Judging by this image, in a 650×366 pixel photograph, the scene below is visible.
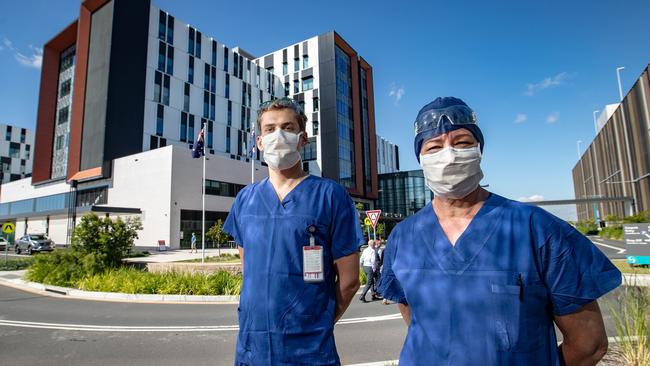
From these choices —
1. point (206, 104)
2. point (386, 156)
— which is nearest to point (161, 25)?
point (206, 104)

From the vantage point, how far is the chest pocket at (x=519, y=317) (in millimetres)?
1356

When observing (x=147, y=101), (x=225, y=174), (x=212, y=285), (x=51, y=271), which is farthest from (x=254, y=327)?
(x=147, y=101)

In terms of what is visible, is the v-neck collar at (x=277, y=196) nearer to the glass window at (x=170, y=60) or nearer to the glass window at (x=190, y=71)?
the glass window at (x=170, y=60)

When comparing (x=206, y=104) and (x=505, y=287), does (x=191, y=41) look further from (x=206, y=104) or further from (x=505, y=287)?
(x=505, y=287)

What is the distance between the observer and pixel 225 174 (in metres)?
38.4

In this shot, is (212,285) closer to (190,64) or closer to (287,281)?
(287,281)

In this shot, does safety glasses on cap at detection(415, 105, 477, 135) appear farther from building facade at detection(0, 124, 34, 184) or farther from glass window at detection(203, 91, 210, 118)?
building facade at detection(0, 124, 34, 184)

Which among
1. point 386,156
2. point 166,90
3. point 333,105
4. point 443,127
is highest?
point 386,156

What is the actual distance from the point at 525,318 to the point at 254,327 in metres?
1.38

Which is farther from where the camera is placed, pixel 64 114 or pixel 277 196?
pixel 64 114

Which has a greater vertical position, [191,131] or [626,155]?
[191,131]

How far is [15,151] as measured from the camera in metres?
79.6

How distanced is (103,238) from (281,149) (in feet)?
48.3

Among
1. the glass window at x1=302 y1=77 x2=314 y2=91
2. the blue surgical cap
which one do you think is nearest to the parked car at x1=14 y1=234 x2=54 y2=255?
the blue surgical cap
